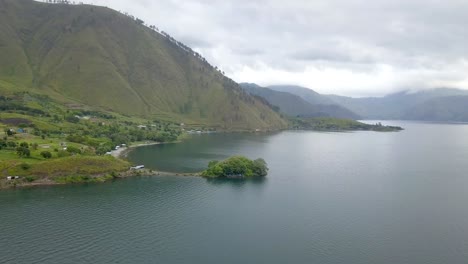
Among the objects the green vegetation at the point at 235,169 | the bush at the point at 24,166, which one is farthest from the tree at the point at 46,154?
the green vegetation at the point at 235,169

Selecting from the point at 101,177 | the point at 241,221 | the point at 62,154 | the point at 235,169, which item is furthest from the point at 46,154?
the point at 241,221

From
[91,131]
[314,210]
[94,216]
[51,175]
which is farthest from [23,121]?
[314,210]

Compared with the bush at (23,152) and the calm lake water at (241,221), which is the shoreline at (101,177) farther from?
the bush at (23,152)

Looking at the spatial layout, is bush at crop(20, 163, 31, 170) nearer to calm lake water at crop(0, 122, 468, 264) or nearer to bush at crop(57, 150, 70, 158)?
calm lake water at crop(0, 122, 468, 264)

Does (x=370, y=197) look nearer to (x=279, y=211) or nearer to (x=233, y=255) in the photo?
(x=279, y=211)

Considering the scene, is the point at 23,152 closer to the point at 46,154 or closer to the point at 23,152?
the point at 23,152

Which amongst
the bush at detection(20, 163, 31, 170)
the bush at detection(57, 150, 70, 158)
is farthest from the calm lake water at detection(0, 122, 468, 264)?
the bush at detection(57, 150, 70, 158)
